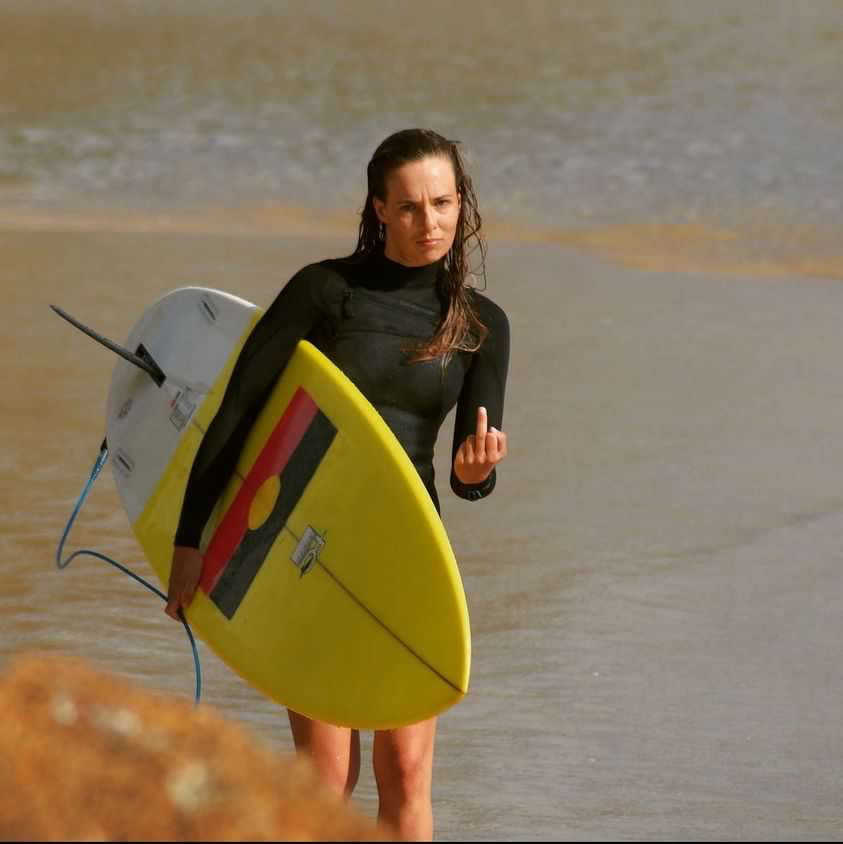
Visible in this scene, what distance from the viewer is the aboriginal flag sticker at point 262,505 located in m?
3.34

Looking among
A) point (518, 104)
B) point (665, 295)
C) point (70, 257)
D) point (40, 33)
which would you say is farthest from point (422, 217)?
point (40, 33)

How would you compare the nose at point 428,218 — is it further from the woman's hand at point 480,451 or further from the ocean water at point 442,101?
the ocean water at point 442,101

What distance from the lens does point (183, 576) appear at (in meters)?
3.34

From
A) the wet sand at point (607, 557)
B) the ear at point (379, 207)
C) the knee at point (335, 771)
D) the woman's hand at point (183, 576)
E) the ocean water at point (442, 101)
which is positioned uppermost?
the ear at point (379, 207)

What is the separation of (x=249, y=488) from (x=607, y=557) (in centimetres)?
270

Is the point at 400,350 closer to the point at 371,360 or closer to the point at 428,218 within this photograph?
the point at 371,360

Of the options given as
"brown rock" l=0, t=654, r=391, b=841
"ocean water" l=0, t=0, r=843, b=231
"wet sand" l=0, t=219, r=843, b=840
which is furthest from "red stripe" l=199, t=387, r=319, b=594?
"ocean water" l=0, t=0, r=843, b=231

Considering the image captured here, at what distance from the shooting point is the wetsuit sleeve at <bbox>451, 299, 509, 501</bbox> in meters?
3.27

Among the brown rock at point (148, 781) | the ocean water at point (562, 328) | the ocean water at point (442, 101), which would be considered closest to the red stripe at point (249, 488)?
the ocean water at point (562, 328)

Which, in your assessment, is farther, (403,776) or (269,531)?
(269,531)

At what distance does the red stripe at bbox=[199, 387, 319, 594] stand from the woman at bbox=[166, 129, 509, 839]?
0.24 feet

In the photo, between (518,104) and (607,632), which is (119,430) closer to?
(607,632)

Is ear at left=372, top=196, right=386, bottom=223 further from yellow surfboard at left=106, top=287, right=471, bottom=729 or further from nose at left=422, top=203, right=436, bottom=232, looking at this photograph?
yellow surfboard at left=106, top=287, right=471, bottom=729

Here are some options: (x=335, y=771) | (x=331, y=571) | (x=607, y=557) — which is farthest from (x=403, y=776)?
(x=607, y=557)
